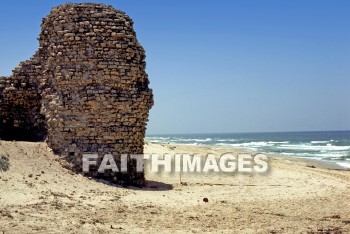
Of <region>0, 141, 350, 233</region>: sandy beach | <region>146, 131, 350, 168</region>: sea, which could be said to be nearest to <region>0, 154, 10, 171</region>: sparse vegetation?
<region>0, 141, 350, 233</region>: sandy beach

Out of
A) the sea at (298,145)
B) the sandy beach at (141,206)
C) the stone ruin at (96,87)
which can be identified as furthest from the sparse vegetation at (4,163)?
the sea at (298,145)

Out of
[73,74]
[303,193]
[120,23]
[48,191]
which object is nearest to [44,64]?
[73,74]

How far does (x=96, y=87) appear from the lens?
457 inches

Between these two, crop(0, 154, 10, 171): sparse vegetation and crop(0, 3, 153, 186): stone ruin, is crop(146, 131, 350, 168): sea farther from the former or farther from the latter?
crop(0, 154, 10, 171): sparse vegetation

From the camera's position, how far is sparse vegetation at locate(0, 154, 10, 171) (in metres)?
9.78

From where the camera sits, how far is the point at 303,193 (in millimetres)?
13438

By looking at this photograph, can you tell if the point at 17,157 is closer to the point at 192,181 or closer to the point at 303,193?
the point at 192,181

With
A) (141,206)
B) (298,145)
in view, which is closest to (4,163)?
(141,206)

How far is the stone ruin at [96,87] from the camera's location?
11547 mm

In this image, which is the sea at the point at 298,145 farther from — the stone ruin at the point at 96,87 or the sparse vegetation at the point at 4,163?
the sparse vegetation at the point at 4,163

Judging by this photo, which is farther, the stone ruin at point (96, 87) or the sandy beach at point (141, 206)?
the stone ruin at point (96, 87)

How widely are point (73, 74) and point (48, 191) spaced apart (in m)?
3.49

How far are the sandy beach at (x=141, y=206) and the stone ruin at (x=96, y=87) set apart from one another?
2.50 feet

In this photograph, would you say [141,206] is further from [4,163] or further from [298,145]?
[298,145]
